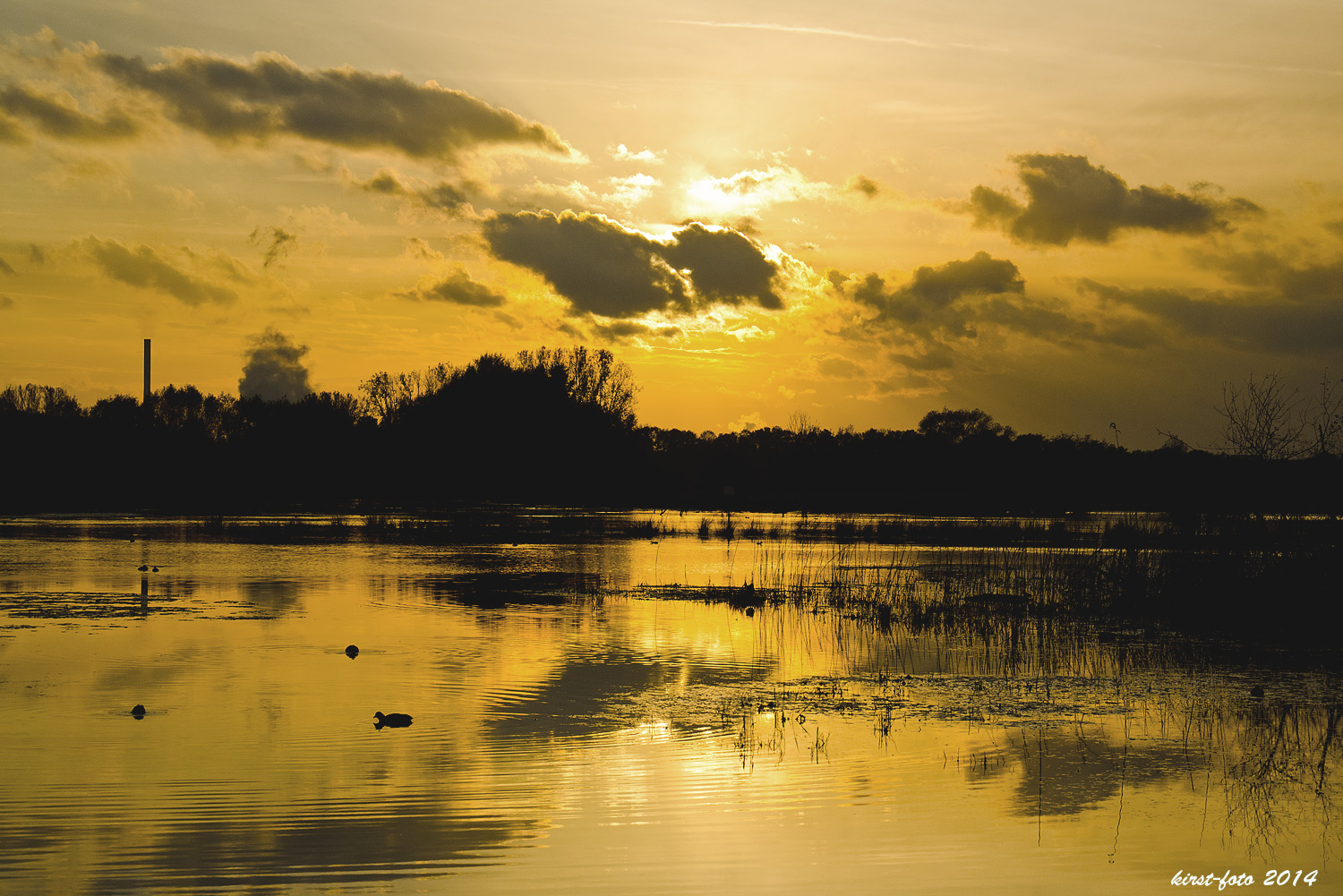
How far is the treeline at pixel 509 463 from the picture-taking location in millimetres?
86438

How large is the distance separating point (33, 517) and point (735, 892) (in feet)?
215

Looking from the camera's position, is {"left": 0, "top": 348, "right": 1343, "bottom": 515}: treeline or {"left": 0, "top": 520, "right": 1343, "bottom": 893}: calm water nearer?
{"left": 0, "top": 520, "right": 1343, "bottom": 893}: calm water

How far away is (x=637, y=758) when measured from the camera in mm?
10133

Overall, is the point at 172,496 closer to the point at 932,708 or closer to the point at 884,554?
the point at 884,554

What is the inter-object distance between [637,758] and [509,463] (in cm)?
8303

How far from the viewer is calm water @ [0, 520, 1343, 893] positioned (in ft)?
24.4

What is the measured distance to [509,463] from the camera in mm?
92062

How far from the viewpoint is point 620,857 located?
755 cm

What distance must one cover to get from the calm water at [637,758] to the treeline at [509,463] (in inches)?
2257

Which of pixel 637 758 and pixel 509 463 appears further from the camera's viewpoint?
pixel 509 463

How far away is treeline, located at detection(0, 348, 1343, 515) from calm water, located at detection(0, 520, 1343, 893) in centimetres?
5732

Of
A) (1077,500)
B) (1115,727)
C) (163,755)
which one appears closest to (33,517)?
(163,755)

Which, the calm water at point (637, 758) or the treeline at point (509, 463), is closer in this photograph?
the calm water at point (637, 758)

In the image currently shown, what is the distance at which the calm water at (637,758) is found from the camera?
7449 mm
